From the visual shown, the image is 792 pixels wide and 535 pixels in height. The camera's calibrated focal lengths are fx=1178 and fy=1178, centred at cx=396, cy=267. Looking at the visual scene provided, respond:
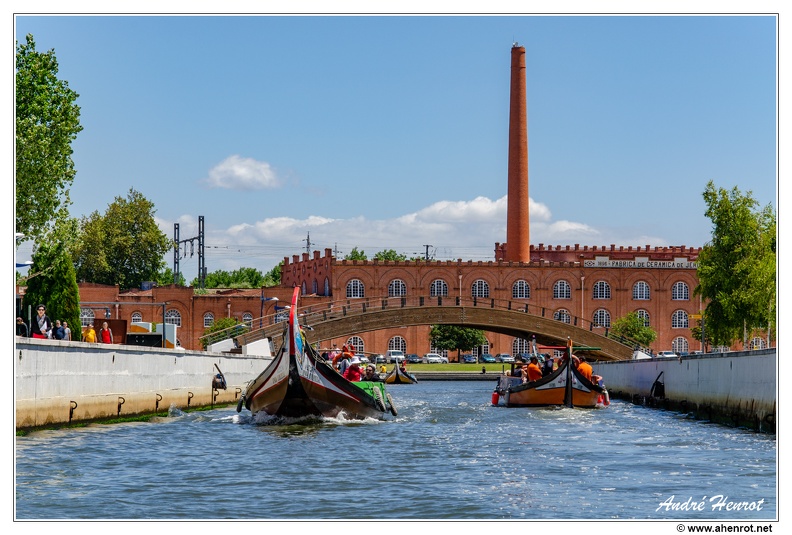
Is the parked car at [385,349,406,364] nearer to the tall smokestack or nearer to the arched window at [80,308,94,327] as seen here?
the tall smokestack

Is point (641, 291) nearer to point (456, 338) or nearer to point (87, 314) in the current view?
point (456, 338)

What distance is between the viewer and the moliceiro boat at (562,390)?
3712 cm

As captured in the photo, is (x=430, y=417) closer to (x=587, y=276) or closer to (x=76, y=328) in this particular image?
(x=76, y=328)

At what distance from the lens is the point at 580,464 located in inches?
805

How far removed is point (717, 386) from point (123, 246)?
69.3 m

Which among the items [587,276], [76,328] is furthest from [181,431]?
[587,276]

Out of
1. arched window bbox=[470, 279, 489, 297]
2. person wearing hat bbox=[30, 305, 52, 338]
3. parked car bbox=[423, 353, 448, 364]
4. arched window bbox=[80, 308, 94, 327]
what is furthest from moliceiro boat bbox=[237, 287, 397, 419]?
arched window bbox=[470, 279, 489, 297]

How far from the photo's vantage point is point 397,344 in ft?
312

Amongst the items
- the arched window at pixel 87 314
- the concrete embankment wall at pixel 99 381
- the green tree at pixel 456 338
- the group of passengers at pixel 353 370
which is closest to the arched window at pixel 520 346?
the green tree at pixel 456 338

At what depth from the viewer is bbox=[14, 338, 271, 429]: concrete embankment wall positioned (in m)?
21.9

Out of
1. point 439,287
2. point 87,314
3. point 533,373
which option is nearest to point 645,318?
point 439,287

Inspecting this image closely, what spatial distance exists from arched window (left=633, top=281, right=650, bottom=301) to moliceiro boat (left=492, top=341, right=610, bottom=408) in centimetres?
5813

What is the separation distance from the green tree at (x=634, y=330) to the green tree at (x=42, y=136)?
61962mm

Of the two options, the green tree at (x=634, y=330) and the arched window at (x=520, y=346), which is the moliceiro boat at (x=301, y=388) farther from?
the arched window at (x=520, y=346)
